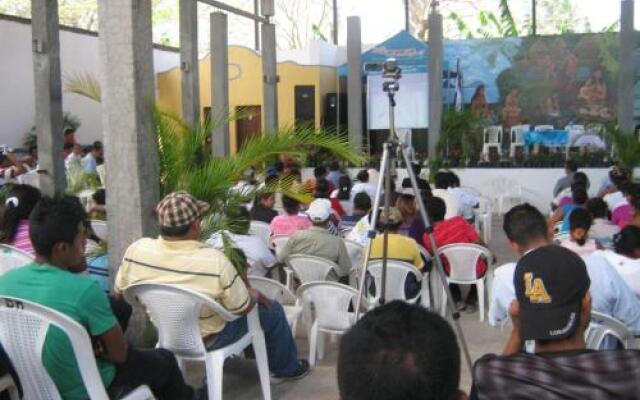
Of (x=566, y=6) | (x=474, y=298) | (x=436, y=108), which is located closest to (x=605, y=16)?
(x=566, y=6)

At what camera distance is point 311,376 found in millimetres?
4754

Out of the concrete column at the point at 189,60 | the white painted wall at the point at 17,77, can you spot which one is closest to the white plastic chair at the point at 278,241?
the concrete column at the point at 189,60

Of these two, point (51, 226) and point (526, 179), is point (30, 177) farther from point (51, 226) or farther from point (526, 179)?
point (51, 226)

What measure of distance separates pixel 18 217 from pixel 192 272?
1.55m

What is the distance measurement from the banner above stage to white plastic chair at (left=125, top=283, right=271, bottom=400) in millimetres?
14157

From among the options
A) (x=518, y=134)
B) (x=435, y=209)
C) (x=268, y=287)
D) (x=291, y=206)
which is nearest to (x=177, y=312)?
(x=268, y=287)

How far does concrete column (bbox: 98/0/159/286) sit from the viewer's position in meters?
4.76

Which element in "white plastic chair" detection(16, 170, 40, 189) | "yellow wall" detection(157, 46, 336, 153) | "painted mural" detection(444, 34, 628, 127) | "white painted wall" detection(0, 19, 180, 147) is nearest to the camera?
"white plastic chair" detection(16, 170, 40, 189)

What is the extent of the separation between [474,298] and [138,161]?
3.22 m

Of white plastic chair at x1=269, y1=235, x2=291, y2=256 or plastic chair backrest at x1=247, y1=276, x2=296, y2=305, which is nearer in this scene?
plastic chair backrest at x1=247, y1=276, x2=296, y2=305

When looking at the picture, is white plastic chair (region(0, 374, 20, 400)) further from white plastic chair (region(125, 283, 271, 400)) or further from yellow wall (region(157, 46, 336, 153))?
yellow wall (region(157, 46, 336, 153))

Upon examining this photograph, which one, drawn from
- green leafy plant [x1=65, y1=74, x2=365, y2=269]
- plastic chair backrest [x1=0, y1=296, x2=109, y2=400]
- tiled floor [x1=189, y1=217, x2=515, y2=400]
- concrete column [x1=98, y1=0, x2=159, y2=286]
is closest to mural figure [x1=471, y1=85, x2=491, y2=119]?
tiled floor [x1=189, y1=217, x2=515, y2=400]

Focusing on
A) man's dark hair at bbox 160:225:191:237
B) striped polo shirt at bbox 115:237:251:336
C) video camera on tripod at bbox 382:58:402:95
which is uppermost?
video camera on tripod at bbox 382:58:402:95

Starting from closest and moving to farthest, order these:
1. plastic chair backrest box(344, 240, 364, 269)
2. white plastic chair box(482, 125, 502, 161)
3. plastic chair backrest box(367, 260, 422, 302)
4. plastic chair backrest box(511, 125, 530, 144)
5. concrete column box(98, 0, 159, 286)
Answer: concrete column box(98, 0, 159, 286) < plastic chair backrest box(367, 260, 422, 302) < plastic chair backrest box(344, 240, 364, 269) < white plastic chair box(482, 125, 502, 161) < plastic chair backrest box(511, 125, 530, 144)
